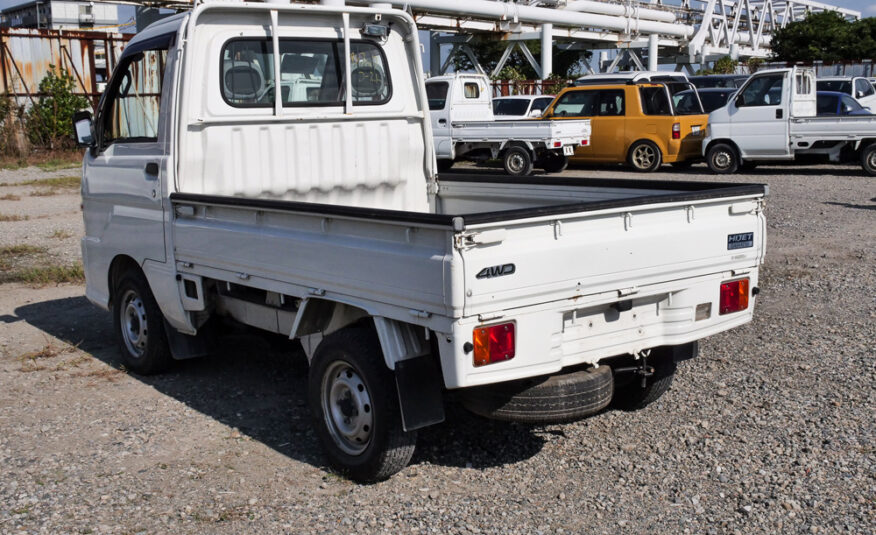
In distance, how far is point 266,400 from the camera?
5957 millimetres

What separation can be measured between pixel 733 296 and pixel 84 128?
4661 millimetres

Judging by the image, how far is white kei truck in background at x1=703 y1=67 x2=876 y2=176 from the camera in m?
18.0

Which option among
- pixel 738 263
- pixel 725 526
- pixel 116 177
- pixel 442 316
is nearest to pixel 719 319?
pixel 738 263

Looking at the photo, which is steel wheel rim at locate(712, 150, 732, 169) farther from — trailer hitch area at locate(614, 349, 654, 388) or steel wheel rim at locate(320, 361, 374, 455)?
steel wheel rim at locate(320, 361, 374, 455)

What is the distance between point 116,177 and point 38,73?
71.8 feet

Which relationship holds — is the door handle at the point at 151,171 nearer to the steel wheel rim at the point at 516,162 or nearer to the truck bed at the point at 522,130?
the truck bed at the point at 522,130

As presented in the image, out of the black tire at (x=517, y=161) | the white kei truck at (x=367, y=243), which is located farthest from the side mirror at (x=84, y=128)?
the black tire at (x=517, y=161)

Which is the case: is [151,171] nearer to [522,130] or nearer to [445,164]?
[522,130]

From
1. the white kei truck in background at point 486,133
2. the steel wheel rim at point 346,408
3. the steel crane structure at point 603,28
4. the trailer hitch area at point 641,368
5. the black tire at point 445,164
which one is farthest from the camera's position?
the steel crane structure at point 603,28

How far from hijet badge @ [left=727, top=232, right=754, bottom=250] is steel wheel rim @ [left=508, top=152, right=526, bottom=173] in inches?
573

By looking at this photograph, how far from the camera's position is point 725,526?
4.11 metres

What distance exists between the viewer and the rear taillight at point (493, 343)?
12.9 feet

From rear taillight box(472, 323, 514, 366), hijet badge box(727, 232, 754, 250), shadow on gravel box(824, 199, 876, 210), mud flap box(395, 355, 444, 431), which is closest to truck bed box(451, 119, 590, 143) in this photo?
shadow on gravel box(824, 199, 876, 210)

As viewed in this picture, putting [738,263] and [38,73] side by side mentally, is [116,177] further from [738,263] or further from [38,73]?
[38,73]
